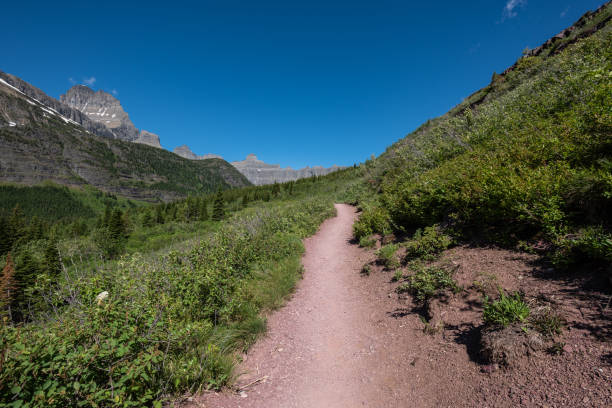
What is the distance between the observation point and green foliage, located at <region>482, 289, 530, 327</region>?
3318mm

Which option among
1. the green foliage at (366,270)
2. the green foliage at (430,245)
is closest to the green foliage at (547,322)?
the green foliage at (430,245)

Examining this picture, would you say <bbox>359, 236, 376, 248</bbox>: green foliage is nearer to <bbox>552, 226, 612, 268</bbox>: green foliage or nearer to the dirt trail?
the dirt trail

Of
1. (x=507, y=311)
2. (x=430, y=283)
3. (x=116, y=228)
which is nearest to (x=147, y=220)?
(x=116, y=228)

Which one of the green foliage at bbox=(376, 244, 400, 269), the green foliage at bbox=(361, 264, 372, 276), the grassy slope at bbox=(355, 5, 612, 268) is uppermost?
the grassy slope at bbox=(355, 5, 612, 268)

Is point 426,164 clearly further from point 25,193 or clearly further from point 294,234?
point 25,193

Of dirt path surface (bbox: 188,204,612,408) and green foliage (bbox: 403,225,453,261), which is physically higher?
green foliage (bbox: 403,225,453,261)

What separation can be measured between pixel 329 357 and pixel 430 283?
101 inches

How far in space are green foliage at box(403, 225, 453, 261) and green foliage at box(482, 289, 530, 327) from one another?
96.9 inches

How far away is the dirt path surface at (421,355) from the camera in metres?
2.68

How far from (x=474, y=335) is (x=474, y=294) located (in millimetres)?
913

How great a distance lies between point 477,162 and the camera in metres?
7.07

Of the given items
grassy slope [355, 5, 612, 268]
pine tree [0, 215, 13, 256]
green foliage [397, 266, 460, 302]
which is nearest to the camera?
grassy slope [355, 5, 612, 268]

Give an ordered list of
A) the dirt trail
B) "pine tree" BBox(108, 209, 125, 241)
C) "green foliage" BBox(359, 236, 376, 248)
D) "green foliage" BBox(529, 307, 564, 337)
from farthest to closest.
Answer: "pine tree" BBox(108, 209, 125, 241)
"green foliage" BBox(359, 236, 376, 248)
the dirt trail
"green foliage" BBox(529, 307, 564, 337)

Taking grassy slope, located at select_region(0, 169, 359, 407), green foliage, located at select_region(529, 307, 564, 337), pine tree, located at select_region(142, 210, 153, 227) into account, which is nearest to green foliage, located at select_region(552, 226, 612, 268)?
green foliage, located at select_region(529, 307, 564, 337)
